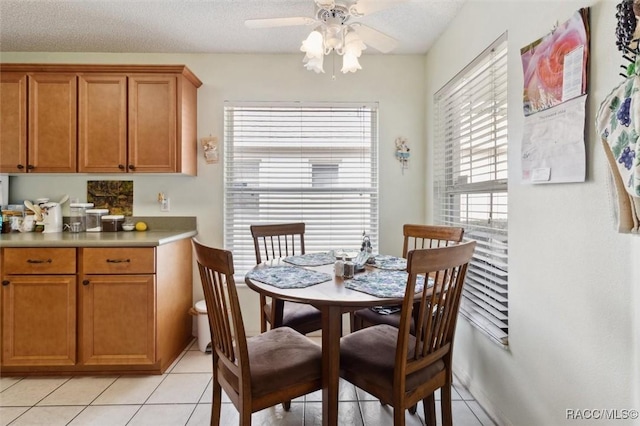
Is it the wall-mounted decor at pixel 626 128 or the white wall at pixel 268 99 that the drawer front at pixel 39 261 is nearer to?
the white wall at pixel 268 99

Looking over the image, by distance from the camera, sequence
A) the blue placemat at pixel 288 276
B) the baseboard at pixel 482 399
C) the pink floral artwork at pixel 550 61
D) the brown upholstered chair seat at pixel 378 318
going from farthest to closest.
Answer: the brown upholstered chair seat at pixel 378 318 → the baseboard at pixel 482 399 → the blue placemat at pixel 288 276 → the pink floral artwork at pixel 550 61

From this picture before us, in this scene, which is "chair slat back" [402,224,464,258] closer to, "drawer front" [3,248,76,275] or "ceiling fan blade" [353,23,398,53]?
"ceiling fan blade" [353,23,398,53]

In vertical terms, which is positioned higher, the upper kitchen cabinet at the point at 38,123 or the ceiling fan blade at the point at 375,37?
the ceiling fan blade at the point at 375,37

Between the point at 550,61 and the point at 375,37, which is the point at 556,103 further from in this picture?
the point at 375,37

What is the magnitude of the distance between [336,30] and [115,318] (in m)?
2.28

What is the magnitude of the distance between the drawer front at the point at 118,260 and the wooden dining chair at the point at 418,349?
4.83 feet

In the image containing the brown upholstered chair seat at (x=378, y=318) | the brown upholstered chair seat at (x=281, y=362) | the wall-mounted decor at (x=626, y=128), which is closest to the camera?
the wall-mounted decor at (x=626, y=128)

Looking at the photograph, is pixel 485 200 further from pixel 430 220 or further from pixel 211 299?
pixel 211 299

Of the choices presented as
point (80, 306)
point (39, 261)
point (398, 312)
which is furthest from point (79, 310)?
point (398, 312)

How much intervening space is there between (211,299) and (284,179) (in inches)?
65.3

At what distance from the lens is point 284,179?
282 cm

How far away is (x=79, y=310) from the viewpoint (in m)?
2.12

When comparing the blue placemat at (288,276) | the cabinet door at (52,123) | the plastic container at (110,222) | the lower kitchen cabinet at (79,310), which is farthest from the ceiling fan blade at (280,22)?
the plastic container at (110,222)

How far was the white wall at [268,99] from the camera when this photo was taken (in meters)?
2.75
